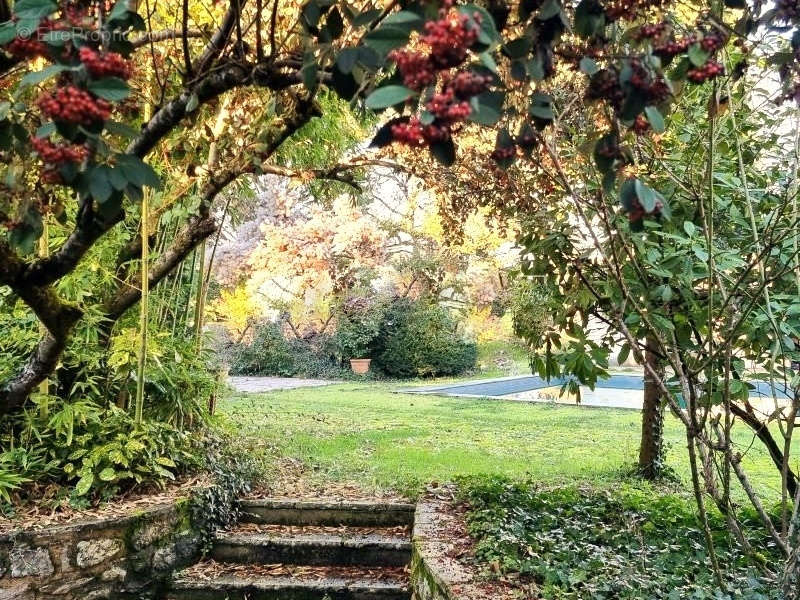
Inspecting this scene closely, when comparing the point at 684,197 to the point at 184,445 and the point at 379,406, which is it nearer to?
the point at 184,445

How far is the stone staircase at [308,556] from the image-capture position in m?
3.47

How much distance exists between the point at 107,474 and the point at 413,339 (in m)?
11.8

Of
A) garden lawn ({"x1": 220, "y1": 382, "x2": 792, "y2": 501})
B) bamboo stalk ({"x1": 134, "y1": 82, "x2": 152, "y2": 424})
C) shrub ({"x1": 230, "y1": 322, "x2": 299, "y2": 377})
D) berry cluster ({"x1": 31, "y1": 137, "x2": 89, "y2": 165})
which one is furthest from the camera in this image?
shrub ({"x1": 230, "y1": 322, "x2": 299, "y2": 377})

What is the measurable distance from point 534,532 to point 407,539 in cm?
98

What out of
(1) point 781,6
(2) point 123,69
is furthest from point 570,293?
(2) point 123,69

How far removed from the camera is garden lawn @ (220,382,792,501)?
5.26 m

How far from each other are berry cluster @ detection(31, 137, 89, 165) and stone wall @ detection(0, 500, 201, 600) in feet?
9.17

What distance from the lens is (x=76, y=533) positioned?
3.17m

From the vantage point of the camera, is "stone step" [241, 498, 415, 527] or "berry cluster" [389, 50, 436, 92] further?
"stone step" [241, 498, 415, 527]

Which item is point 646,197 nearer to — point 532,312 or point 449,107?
point 449,107

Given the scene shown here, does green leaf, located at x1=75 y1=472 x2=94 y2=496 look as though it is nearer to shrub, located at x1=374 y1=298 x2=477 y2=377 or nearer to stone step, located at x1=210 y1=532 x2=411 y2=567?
stone step, located at x1=210 y1=532 x2=411 y2=567

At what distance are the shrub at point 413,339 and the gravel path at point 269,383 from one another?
162cm

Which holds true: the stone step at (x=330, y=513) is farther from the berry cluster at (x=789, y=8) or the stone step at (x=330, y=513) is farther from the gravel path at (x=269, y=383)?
the gravel path at (x=269, y=383)

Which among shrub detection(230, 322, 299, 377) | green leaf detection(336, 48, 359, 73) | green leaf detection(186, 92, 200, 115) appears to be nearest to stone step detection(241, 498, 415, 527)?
green leaf detection(186, 92, 200, 115)
